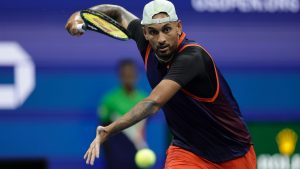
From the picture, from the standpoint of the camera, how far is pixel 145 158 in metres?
10.8

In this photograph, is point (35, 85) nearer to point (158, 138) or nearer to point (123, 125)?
point (158, 138)

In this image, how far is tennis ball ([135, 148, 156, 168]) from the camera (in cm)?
1073

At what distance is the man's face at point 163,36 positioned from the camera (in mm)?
6238

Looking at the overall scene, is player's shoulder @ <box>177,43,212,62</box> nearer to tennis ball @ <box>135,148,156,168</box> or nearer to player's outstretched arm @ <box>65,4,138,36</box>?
player's outstretched arm @ <box>65,4,138,36</box>

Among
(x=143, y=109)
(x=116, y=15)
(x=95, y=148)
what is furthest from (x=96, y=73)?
(x=95, y=148)

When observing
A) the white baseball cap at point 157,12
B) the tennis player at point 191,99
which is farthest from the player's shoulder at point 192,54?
the white baseball cap at point 157,12

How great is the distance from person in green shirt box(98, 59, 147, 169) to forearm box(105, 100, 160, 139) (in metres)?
5.68

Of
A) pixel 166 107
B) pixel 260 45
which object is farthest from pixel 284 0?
pixel 166 107

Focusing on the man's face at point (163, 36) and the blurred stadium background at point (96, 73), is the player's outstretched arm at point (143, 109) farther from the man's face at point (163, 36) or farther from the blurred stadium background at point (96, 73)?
the blurred stadium background at point (96, 73)

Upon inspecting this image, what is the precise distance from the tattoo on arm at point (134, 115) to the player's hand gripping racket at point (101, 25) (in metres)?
1.46

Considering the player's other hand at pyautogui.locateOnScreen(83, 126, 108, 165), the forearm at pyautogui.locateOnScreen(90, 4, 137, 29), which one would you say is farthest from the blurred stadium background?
the player's other hand at pyautogui.locateOnScreen(83, 126, 108, 165)

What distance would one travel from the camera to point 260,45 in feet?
39.7

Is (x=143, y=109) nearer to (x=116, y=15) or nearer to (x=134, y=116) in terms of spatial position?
(x=134, y=116)

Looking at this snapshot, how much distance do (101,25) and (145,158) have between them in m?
3.88
